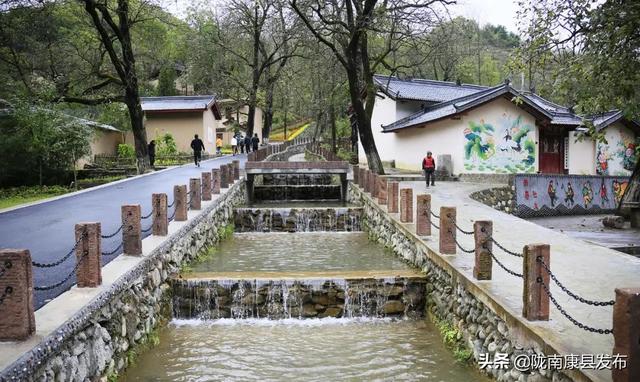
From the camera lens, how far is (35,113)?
79.9 ft

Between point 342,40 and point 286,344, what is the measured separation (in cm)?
1743

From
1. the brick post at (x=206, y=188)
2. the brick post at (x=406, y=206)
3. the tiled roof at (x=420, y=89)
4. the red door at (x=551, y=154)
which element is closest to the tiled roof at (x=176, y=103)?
the tiled roof at (x=420, y=89)

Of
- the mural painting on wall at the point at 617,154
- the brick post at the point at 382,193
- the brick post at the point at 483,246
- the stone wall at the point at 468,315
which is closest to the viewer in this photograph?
the stone wall at the point at 468,315

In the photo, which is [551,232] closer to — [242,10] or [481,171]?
[481,171]

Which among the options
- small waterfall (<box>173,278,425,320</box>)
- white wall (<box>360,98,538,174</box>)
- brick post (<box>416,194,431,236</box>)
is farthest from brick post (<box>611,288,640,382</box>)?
white wall (<box>360,98,538,174</box>)

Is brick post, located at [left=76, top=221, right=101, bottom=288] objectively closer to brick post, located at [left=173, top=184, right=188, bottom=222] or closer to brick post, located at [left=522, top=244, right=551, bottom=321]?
brick post, located at [left=522, top=244, right=551, bottom=321]

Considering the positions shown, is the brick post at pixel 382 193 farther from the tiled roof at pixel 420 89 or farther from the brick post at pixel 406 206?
the tiled roof at pixel 420 89

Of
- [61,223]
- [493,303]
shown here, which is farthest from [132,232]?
[493,303]

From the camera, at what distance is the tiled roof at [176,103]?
4069cm

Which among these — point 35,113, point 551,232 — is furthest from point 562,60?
point 35,113

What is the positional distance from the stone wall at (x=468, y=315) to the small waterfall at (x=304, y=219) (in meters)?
4.95

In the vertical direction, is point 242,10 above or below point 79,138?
above

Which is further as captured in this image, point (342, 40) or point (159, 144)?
point (159, 144)

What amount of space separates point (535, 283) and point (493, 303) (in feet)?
3.40
